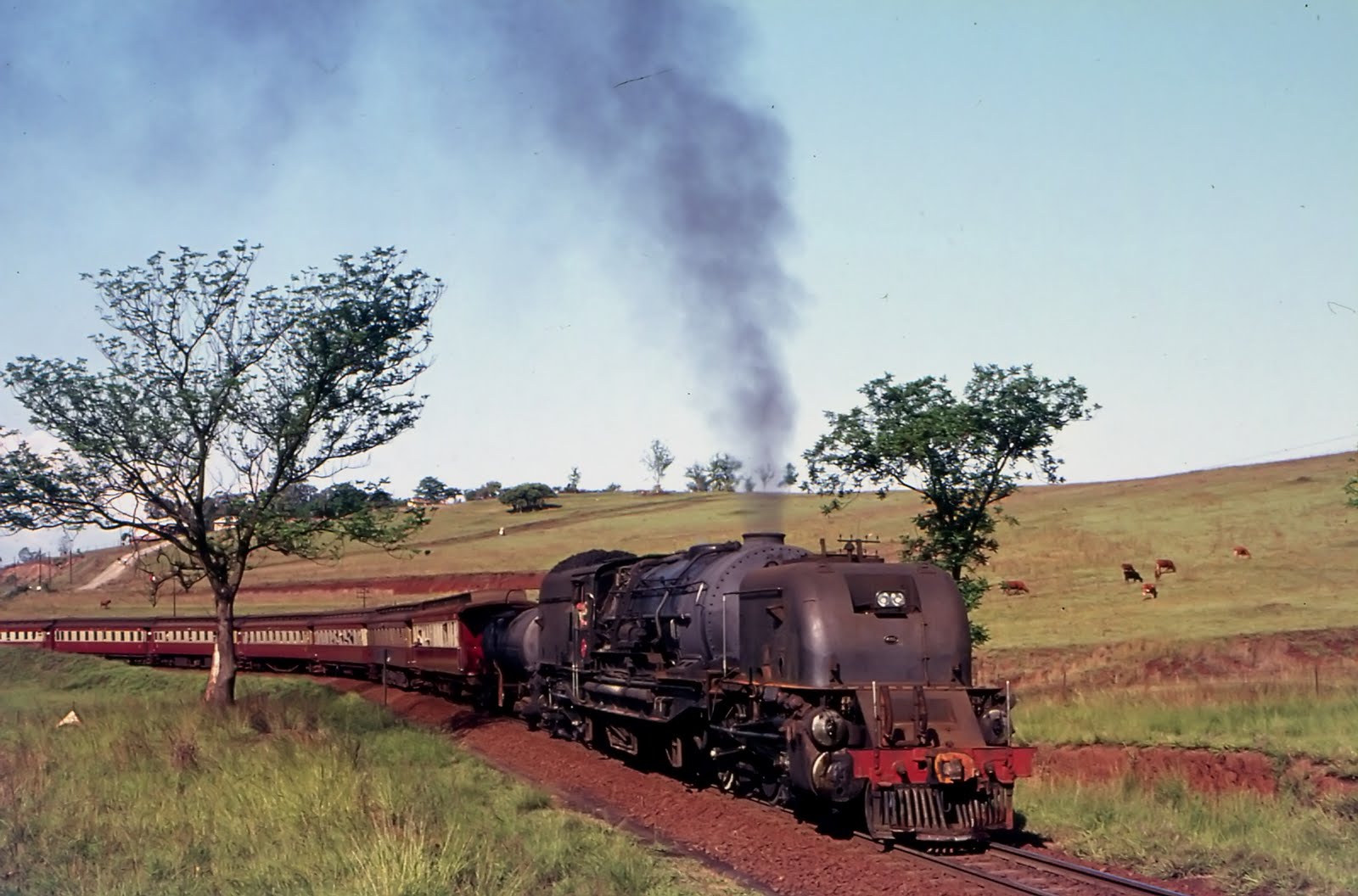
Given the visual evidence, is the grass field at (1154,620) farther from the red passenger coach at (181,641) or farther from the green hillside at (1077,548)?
the red passenger coach at (181,641)

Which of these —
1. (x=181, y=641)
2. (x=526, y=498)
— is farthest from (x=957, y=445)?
(x=526, y=498)

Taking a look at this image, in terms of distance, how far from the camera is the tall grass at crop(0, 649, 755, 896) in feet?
32.3

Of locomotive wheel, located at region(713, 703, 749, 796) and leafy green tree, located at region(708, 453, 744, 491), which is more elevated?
leafy green tree, located at region(708, 453, 744, 491)

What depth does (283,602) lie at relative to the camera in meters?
67.6

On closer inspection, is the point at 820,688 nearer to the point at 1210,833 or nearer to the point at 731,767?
the point at 731,767

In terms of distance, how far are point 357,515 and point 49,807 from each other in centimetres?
1066

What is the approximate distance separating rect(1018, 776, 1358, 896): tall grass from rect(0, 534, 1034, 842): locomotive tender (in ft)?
4.38

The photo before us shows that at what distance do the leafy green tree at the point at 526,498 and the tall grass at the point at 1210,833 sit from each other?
3531 inches

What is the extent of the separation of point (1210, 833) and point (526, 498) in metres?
93.5

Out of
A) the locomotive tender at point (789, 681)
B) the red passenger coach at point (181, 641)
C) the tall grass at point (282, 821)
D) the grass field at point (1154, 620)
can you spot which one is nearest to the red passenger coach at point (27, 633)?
the red passenger coach at point (181, 641)

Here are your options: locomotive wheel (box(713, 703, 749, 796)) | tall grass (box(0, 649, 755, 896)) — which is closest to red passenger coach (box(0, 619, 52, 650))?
tall grass (box(0, 649, 755, 896))

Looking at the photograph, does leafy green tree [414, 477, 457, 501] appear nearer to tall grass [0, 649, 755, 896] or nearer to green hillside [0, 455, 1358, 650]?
green hillside [0, 455, 1358, 650]

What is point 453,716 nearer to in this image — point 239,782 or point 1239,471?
point 239,782

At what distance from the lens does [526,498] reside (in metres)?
104
